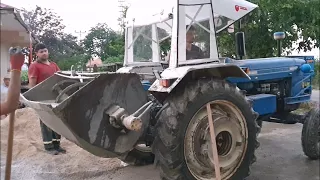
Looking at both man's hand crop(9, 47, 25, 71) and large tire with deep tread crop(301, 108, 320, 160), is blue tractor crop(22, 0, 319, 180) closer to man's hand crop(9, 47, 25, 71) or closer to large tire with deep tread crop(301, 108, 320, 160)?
large tire with deep tread crop(301, 108, 320, 160)

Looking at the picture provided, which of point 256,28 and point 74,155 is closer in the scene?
point 74,155

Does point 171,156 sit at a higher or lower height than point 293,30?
lower

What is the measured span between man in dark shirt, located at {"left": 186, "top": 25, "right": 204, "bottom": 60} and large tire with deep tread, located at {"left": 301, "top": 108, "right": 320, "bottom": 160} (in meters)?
2.01

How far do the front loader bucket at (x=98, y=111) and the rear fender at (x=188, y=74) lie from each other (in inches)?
7.7

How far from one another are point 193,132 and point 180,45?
88cm

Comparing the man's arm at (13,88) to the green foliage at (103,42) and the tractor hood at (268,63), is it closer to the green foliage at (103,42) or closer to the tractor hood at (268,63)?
the tractor hood at (268,63)

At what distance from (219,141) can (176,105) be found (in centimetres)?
83

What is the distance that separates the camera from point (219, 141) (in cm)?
427

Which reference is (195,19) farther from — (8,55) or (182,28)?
(8,55)

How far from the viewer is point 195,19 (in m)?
4.18

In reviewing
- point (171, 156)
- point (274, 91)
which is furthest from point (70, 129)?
point (274, 91)

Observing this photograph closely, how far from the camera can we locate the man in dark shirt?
4.10 metres

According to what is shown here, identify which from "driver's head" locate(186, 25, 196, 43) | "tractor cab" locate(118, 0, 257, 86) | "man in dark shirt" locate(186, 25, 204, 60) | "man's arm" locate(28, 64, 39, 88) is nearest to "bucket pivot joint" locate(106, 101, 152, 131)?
"tractor cab" locate(118, 0, 257, 86)

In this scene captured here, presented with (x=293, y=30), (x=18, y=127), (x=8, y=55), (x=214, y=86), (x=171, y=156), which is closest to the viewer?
(x=8, y=55)
